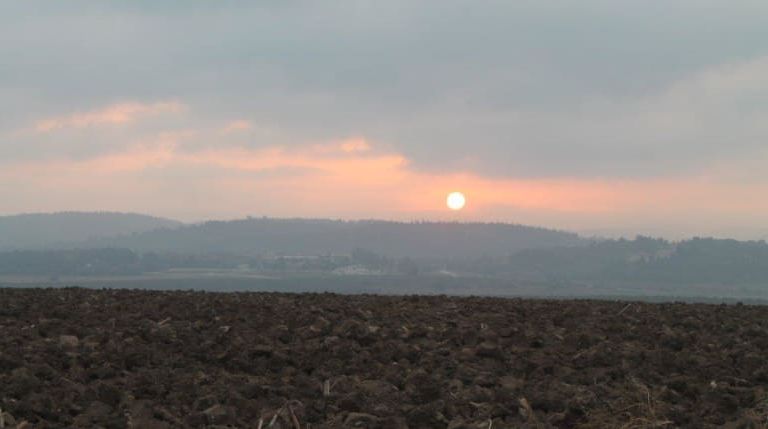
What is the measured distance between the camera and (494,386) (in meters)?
9.53

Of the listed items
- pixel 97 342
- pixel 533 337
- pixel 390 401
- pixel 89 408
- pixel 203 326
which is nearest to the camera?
pixel 89 408

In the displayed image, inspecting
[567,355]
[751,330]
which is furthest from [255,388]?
[751,330]

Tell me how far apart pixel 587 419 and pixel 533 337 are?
182 inches

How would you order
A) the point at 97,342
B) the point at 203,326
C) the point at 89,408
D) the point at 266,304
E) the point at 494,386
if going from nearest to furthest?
1. the point at 89,408
2. the point at 494,386
3. the point at 97,342
4. the point at 203,326
5. the point at 266,304

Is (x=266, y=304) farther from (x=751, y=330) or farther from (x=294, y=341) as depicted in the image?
(x=751, y=330)

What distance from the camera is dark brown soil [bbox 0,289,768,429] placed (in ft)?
26.1

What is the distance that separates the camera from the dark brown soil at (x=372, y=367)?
7957 millimetres

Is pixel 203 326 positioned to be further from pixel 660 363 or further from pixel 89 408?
pixel 660 363

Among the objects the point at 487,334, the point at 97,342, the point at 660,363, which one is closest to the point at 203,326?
the point at 97,342

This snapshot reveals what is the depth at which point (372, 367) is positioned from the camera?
10.5 metres

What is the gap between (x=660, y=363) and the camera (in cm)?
1109

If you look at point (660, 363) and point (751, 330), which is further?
point (751, 330)

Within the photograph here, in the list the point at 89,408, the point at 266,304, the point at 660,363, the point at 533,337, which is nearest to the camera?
the point at 89,408

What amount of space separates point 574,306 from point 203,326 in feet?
30.1
